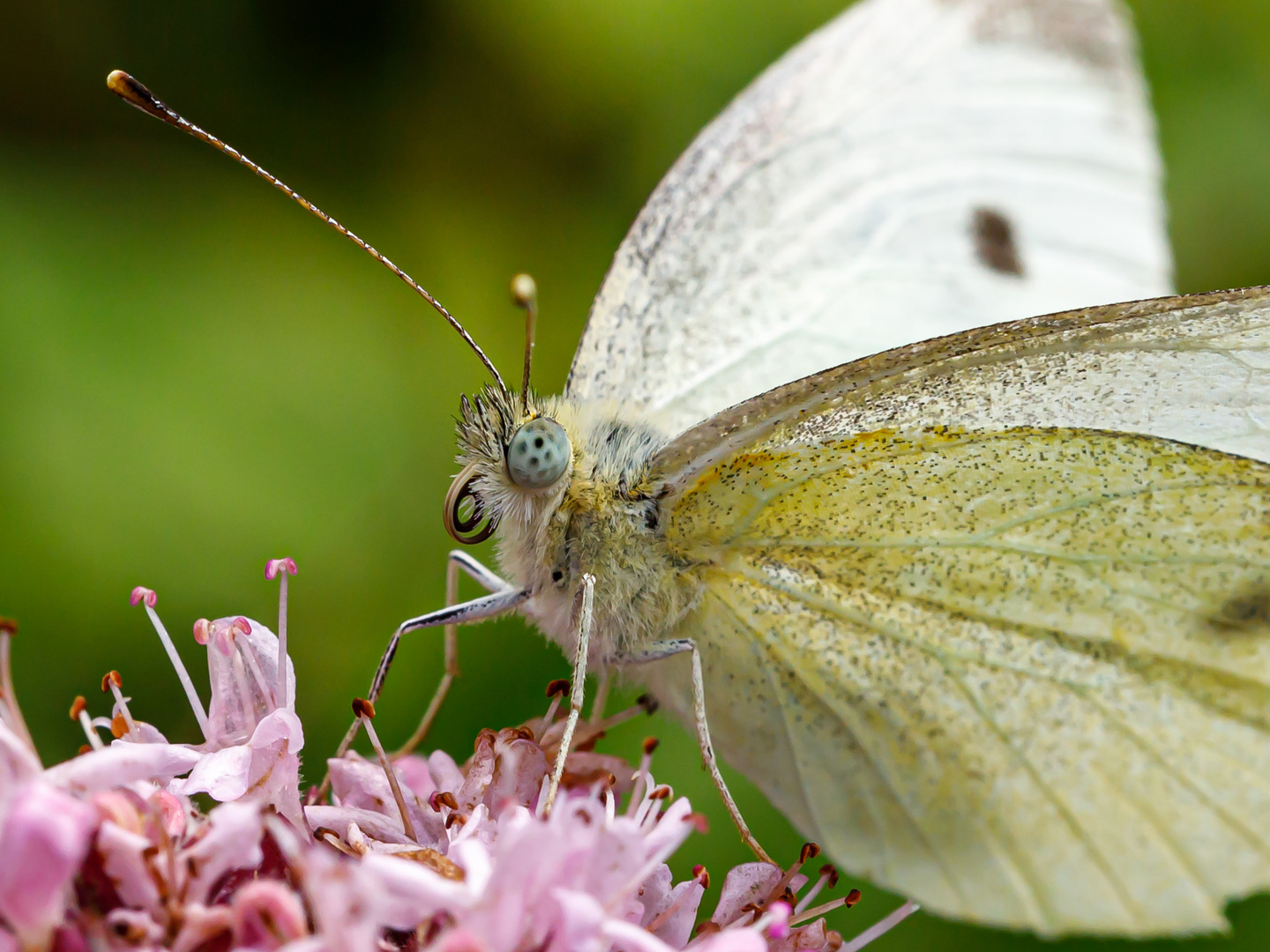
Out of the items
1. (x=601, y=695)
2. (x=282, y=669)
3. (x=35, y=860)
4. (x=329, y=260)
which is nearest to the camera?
(x=35, y=860)

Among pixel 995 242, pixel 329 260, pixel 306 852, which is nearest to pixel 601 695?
pixel 306 852

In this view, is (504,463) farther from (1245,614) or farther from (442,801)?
(1245,614)

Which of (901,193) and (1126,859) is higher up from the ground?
(901,193)

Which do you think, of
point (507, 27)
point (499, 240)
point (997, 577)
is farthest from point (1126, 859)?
point (507, 27)

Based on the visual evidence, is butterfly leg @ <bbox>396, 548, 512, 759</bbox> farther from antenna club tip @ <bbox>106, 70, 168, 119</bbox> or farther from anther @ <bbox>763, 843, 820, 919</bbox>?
antenna club tip @ <bbox>106, 70, 168, 119</bbox>

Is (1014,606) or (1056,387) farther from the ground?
(1056,387)

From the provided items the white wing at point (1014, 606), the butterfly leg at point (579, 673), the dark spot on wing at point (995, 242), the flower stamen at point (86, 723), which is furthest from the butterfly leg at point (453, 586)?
the dark spot on wing at point (995, 242)

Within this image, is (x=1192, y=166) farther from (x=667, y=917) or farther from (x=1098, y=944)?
(x=667, y=917)
